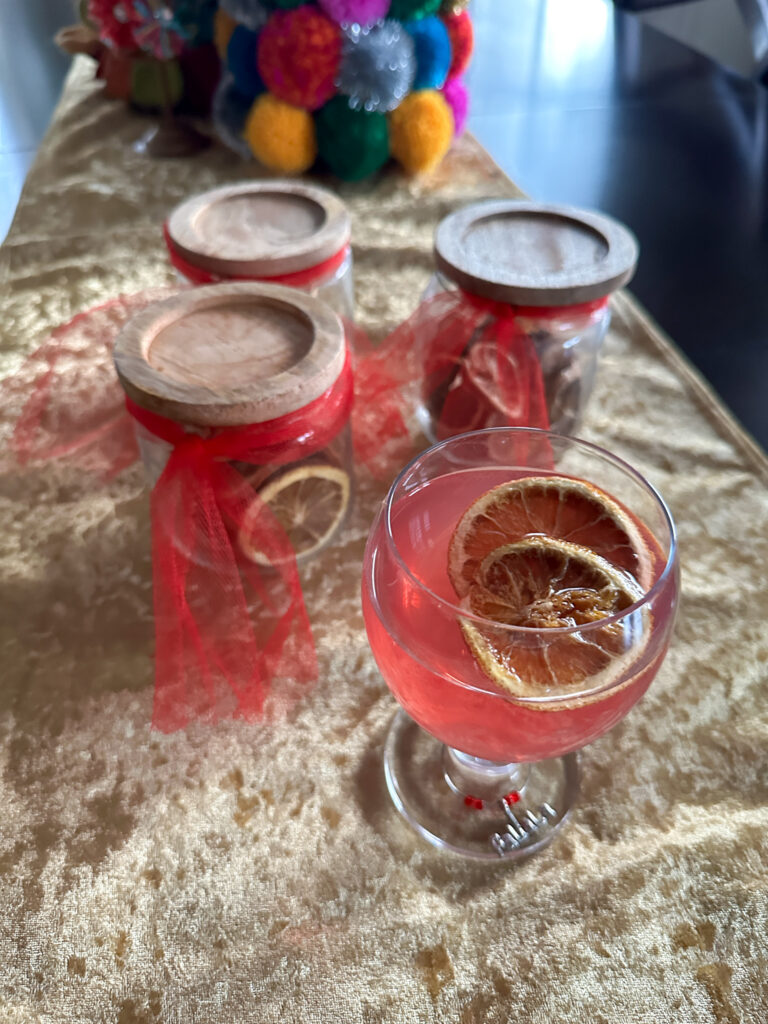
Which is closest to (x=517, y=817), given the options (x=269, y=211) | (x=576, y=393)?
(x=576, y=393)

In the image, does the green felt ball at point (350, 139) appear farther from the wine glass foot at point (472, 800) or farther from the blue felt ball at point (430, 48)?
the wine glass foot at point (472, 800)

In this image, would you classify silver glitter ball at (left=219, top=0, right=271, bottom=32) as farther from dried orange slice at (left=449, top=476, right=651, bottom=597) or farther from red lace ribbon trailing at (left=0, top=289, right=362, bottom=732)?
dried orange slice at (left=449, top=476, right=651, bottom=597)

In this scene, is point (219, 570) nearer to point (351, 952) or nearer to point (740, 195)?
point (351, 952)

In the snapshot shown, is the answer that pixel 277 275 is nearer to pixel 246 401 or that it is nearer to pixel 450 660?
pixel 246 401

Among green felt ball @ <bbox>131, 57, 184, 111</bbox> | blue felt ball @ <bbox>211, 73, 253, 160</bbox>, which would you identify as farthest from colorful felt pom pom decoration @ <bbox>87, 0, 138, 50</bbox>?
blue felt ball @ <bbox>211, 73, 253, 160</bbox>

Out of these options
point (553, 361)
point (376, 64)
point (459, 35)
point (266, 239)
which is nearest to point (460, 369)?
point (553, 361)

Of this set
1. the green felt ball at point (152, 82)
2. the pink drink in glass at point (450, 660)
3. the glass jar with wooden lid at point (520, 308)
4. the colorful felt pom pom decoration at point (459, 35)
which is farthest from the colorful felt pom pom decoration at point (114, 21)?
the pink drink in glass at point (450, 660)
